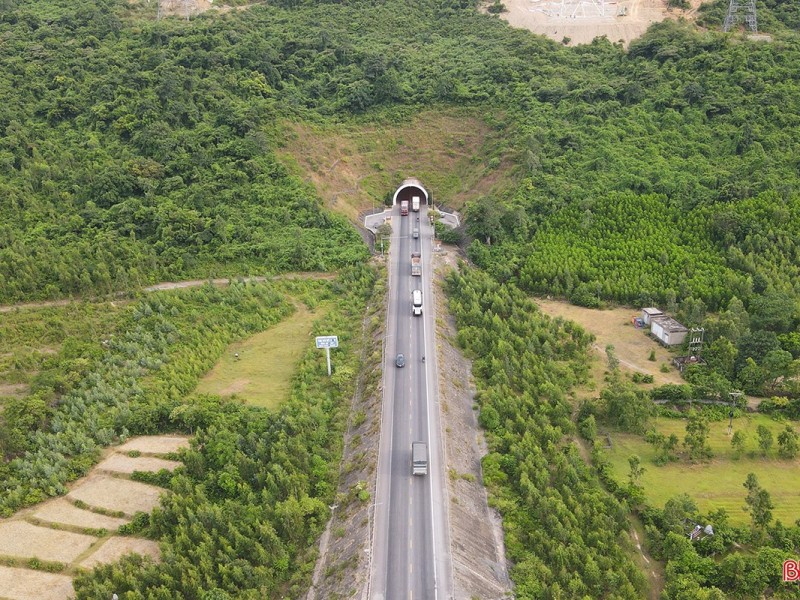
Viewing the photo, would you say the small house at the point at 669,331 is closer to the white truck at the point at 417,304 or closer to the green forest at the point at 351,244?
the green forest at the point at 351,244

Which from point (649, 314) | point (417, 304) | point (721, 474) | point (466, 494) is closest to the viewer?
point (466, 494)

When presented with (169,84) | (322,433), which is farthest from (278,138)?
(322,433)

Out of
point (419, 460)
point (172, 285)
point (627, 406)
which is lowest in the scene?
point (419, 460)

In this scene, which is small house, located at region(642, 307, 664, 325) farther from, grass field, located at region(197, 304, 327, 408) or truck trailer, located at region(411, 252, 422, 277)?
grass field, located at region(197, 304, 327, 408)

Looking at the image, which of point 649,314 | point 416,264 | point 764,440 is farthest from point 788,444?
point 416,264

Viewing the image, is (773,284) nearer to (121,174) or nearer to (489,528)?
(489,528)

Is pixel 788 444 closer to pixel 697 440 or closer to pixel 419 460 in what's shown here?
pixel 697 440

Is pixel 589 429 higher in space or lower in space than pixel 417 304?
lower

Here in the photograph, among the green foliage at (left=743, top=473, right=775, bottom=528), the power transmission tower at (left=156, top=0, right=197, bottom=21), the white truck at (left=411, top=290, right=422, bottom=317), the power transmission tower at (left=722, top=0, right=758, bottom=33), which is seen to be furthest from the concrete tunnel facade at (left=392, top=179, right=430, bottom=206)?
the power transmission tower at (left=156, top=0, right=197, bottom=21)
